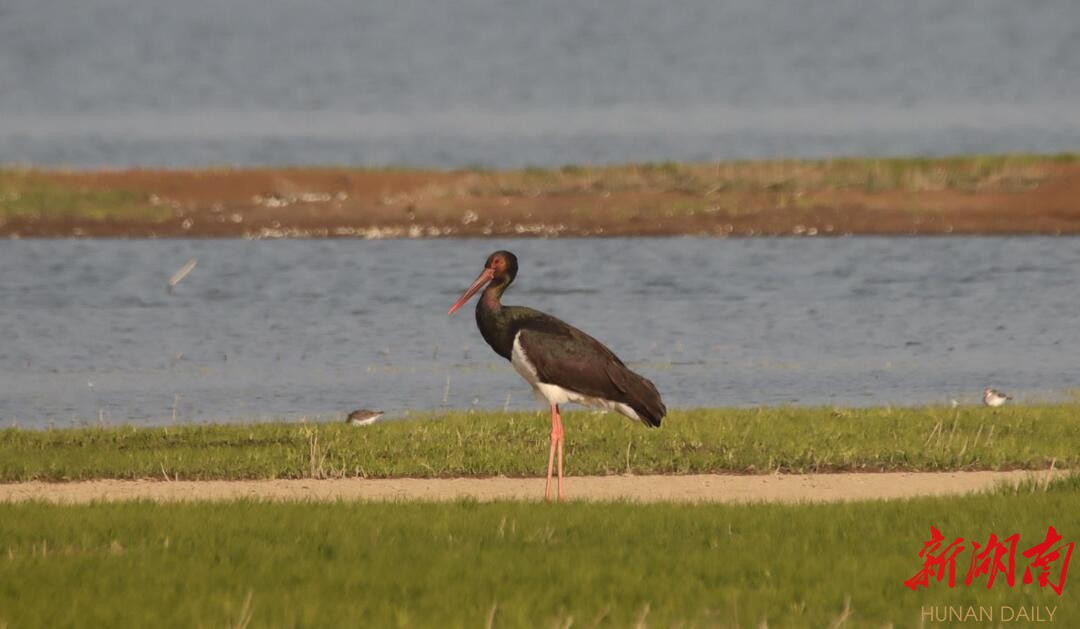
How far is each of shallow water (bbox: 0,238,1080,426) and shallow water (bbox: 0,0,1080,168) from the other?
506 inches

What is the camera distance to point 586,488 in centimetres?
1574

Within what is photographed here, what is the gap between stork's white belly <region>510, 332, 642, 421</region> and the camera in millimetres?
15438

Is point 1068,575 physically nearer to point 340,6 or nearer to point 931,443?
point 931,443

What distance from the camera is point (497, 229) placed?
151ft

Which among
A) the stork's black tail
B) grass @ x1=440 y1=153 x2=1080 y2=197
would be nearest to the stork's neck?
the stork's black tail

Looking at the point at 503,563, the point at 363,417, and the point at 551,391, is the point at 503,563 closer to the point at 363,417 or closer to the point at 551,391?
the point at 551,391

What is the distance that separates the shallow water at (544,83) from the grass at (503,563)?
40159 mm

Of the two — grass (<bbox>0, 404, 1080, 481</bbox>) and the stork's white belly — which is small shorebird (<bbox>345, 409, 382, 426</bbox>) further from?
the stork's white belly

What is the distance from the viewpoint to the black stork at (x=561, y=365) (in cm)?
1529

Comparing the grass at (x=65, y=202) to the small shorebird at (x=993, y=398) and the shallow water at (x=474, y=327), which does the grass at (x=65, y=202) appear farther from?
the small shorebird at (x=993, y=398)

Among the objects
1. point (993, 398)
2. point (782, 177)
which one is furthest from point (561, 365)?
point (782, 177)

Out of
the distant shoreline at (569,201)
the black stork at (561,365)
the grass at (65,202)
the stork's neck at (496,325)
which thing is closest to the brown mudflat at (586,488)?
the black stork at (561,365)

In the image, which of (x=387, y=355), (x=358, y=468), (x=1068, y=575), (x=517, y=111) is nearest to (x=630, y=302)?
(x=387, y=355)

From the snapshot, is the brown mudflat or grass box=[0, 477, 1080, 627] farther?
the brown mudflat
